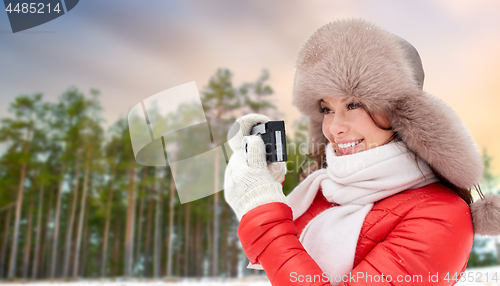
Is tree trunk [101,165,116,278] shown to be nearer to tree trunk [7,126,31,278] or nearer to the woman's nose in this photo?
tree trunk [7,126,31,278]

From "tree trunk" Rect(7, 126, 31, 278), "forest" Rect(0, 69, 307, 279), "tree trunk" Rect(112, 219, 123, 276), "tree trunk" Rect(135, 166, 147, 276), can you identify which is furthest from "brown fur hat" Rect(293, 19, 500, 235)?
"tree trunk" Rect(112, 219, 123, 276)

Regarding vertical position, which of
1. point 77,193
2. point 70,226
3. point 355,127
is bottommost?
point 70,226

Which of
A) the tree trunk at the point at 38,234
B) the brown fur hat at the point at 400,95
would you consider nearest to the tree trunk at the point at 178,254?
the tree trunk at the point at 38,234

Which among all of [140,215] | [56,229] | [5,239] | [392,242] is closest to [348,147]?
[392,242]

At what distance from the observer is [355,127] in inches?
38.8

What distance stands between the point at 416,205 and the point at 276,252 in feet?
1.40

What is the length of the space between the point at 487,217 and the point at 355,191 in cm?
36

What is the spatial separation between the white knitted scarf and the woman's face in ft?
0.14

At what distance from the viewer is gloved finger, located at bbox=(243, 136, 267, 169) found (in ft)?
3.26

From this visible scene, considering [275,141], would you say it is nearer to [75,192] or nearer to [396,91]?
[396,91]

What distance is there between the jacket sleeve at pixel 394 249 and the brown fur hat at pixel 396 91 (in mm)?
143

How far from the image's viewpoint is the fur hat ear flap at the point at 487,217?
2.80 ft

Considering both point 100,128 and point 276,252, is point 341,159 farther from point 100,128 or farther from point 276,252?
point 100,128

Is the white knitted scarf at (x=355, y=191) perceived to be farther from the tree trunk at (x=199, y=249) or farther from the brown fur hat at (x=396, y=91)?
the tree trunk at (x=199, y=249)
